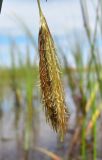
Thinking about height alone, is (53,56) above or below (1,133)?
above

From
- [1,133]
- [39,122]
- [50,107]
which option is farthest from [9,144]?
[50,107]

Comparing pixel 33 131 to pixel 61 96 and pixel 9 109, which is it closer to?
pixel 9 109

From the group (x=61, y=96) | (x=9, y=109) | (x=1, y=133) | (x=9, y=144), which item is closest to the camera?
(x=61, y=96)

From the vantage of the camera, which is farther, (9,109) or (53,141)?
(9,109)

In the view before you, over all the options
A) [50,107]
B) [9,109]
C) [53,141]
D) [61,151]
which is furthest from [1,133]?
[50,107]

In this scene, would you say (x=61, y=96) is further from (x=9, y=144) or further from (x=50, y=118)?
(x=9, y=144)

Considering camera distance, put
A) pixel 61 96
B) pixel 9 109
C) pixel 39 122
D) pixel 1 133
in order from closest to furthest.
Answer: pixel 61 96
pixel 1 133
pixel 39 122
pixel 9 109
